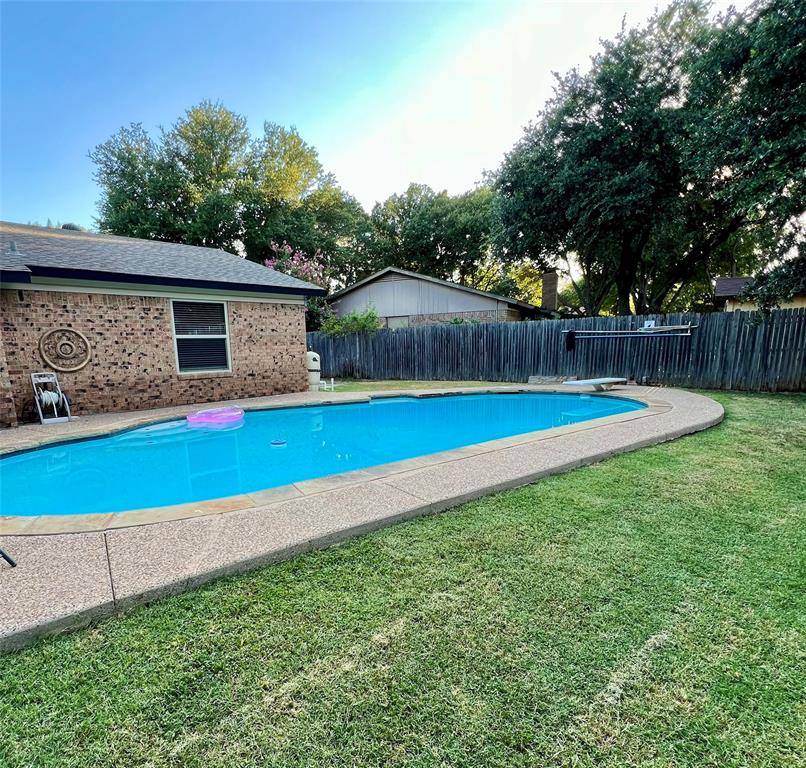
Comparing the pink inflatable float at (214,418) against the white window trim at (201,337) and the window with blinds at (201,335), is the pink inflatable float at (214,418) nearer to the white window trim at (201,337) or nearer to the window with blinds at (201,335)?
the white window trim at (201,337)

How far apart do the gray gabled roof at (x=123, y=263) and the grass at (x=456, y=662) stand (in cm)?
702

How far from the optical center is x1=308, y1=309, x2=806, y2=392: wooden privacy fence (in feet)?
26.0

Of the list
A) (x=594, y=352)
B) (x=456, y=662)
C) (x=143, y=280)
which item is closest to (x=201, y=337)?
(x=143, y=280)

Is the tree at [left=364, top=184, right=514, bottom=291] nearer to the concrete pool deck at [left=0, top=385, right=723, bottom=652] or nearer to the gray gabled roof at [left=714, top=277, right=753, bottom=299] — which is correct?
the gray gabled roof at [left=714, top=277, right=753, bottom=299]

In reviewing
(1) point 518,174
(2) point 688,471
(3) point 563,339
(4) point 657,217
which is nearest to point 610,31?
(1) point 518,174

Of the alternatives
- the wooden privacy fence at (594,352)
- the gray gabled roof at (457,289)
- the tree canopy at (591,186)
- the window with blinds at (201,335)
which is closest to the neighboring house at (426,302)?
the gray gabled roof at (457,289)

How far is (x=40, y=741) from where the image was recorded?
1.15m

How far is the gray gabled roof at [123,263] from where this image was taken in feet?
21.1

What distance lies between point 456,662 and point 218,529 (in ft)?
5.17

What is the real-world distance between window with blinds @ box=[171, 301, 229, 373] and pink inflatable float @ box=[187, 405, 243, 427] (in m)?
1.80

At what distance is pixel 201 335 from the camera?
8.12 metres

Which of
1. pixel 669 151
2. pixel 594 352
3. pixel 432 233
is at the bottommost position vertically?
pixel 594 352

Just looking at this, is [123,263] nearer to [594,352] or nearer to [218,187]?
[594,352]

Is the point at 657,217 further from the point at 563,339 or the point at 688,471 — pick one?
the point at 688,471
